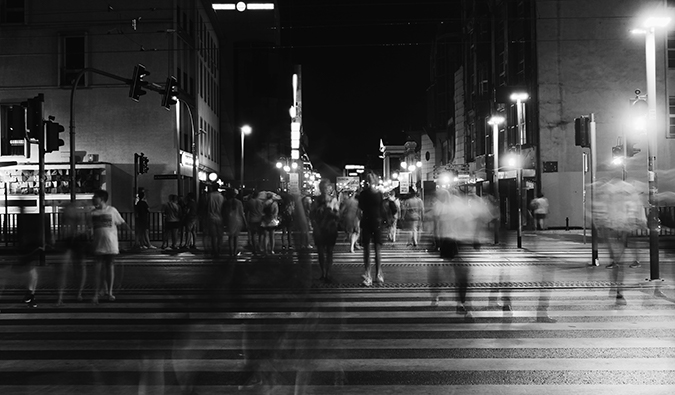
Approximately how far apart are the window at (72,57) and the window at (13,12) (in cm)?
254

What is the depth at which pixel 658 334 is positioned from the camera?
8.27 m

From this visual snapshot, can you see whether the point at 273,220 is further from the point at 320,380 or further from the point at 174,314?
the point at 320,380

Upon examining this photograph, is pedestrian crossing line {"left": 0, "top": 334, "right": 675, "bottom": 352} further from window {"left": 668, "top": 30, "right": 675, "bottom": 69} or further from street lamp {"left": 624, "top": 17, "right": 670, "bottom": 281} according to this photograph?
window {"left": 668, "top": 30, "right": 675, "bottom": 69}

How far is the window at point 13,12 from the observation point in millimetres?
37594

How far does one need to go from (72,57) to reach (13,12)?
3.98m

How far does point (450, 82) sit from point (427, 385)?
2540 inches

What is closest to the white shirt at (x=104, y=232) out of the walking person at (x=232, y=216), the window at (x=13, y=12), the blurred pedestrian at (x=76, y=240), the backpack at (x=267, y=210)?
the blurred pedestrian at (x=76, y=240)

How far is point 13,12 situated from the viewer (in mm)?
37844

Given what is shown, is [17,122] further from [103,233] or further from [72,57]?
[72,57]

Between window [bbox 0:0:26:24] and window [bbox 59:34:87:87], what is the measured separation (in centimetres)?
254

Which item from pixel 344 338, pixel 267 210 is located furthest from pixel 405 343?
pixel 267 210

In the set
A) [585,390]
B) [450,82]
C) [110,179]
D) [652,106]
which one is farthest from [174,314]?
[450,82]

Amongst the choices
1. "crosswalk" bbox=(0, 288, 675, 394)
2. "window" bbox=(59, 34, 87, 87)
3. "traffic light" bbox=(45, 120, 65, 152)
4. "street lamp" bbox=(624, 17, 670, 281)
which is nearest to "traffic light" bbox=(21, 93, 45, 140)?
"traffic light" bbox=(45, 120, 65, 152)

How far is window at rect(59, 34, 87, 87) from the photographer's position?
37625mm
